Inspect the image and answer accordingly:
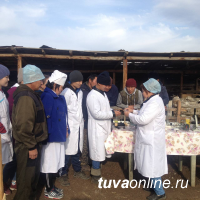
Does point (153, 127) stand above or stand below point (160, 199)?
above

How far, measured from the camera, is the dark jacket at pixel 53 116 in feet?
8.11

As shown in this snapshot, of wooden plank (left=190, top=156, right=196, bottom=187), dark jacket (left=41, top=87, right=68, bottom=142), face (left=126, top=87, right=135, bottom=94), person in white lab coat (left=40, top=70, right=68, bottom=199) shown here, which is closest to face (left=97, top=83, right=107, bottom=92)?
person in white lab coat (left=40, top=70, right=68, bottom=199)

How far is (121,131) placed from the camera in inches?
129

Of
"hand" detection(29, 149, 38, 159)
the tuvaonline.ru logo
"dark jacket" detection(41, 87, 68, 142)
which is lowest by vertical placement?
the tuvaonline.ru logo

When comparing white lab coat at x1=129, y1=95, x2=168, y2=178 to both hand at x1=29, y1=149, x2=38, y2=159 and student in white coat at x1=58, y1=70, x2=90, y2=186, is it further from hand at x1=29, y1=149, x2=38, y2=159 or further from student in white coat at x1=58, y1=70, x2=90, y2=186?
hand at x1=29, y1=149, x2=38, y2=159

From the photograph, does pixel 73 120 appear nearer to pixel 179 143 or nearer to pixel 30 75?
pixel 30 75

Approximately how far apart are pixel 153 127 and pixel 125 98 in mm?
2175

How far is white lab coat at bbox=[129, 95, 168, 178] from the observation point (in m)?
2.59

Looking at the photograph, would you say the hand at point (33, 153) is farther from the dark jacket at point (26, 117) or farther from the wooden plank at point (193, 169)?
the wooden plank at point (193, 169)

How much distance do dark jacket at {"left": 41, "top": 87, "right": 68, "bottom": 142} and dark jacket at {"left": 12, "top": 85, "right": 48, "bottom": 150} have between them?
322mm

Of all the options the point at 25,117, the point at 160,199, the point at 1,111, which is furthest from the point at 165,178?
the point at 1,111

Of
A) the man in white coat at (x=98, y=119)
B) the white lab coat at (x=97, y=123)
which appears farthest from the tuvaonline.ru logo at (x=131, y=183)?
the white lab coat at (x=97, y=123)

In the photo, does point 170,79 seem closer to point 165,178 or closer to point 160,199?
point 165,178

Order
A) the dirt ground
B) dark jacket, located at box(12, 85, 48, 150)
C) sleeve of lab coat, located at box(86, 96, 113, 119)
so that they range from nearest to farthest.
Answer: dark jacket, located at box(12, 85, 48, 150) < the dirt ground < sleeve of lab coat, located at box(86, 96, 113, 119)
